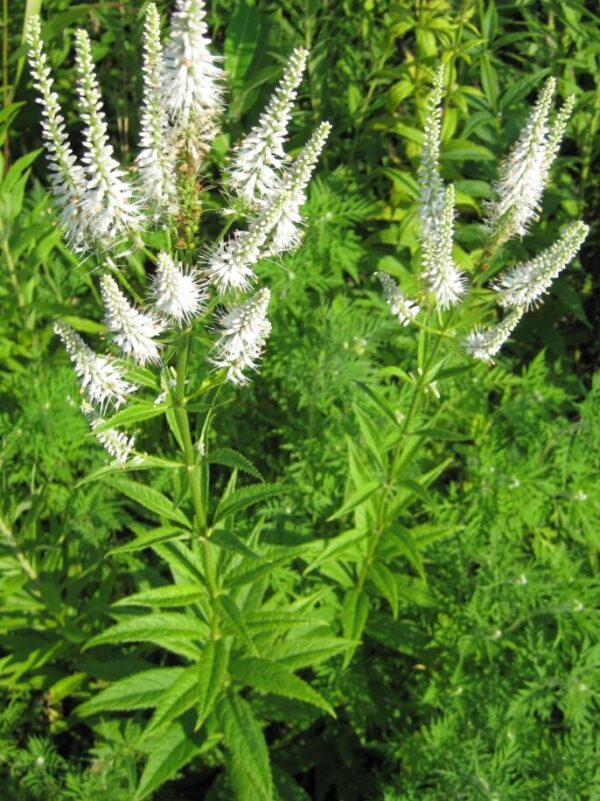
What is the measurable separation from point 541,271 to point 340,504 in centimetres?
164

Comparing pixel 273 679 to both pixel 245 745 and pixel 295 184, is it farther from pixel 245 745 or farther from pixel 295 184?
pixel 295 184

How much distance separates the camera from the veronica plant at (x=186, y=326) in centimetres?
204

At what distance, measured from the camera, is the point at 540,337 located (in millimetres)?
5359

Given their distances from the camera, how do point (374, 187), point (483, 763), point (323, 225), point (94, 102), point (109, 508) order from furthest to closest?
point (374, 187), point (323, 225), point (109, 508), point (483, 763), point (94, 102)

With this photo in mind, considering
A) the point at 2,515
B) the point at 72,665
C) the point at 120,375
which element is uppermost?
the point at 120,375

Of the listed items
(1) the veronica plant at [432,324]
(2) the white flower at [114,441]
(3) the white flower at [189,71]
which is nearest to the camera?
(3) the white flower at [189,71]

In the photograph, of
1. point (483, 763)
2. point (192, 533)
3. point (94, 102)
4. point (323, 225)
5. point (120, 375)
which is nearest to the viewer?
point (94, 102)

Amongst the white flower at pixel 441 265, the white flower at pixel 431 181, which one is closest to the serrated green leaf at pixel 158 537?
the white flower at pixel 441 265

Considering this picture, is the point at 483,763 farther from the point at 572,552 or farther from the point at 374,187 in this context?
the point at 374,187

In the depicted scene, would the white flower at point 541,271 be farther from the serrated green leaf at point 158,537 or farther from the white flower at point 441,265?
the serrated green leaf at point 158,537

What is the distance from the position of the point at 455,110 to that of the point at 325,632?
2.80 m

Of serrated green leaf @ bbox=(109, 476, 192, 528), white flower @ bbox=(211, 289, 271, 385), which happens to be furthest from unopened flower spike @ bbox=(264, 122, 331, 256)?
serrated green leaf @ bbox=(109, 476, 192, 528)

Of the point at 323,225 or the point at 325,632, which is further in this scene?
the point at 323,225

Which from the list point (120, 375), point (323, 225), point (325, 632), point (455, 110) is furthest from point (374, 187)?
point (120, 375)
